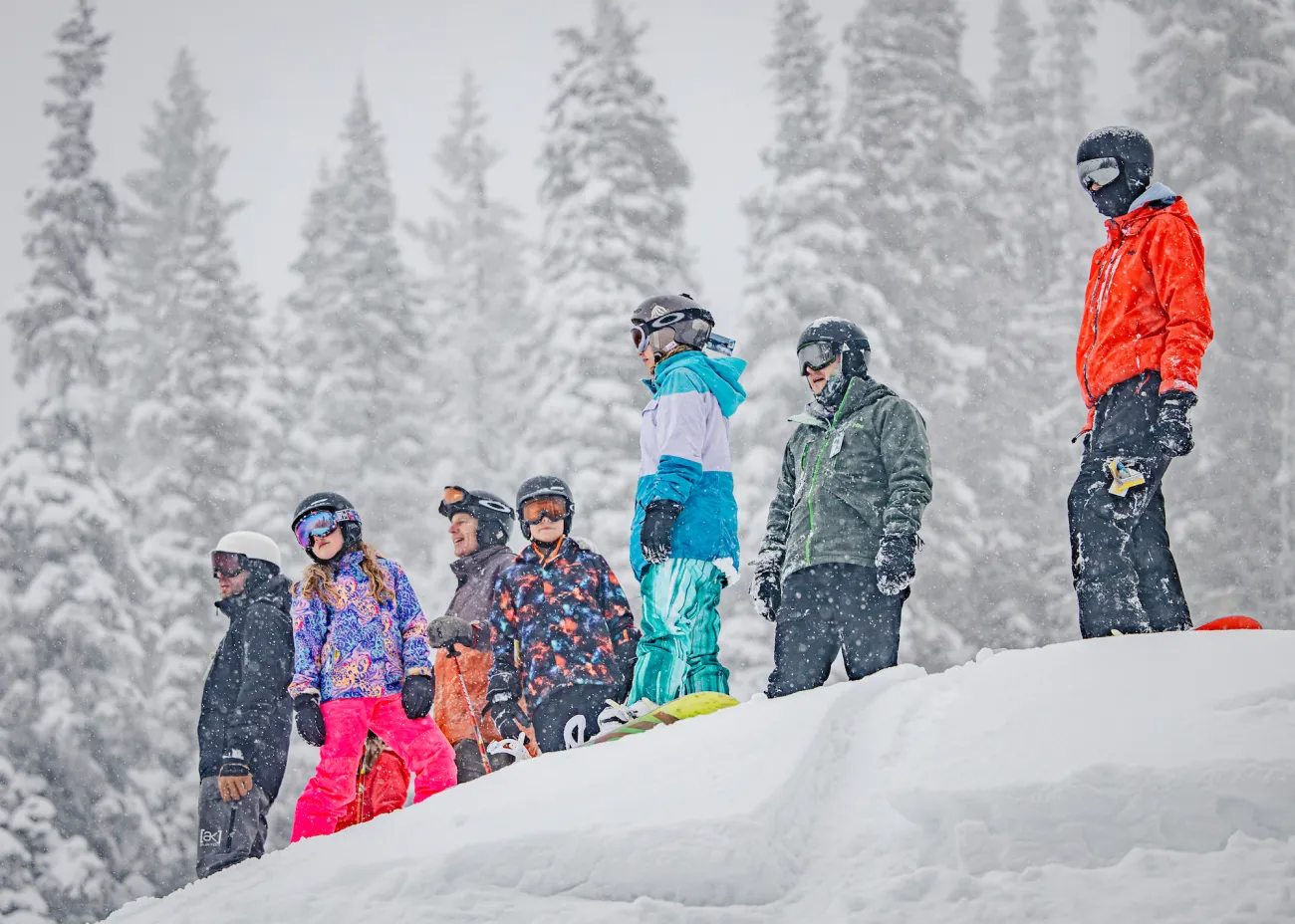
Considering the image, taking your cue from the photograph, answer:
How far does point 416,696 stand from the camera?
633 cm

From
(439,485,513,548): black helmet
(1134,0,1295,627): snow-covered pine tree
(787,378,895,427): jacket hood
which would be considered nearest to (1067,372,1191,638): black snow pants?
(787,378,895,427): jacket hood

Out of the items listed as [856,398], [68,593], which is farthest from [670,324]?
[68,593]

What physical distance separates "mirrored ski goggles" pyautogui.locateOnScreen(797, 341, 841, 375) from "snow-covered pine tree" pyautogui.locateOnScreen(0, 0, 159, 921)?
45.5 ft

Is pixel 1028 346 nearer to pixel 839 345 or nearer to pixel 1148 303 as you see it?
pixel 839 345

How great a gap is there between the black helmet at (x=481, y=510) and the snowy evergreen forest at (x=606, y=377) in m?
9.50

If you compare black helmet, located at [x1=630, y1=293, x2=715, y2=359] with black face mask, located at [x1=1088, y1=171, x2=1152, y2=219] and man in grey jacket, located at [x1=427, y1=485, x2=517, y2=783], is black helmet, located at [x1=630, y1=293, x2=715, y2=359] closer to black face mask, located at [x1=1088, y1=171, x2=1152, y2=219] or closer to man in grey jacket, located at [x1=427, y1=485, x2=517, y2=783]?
black face mask, located at [x1=1088, y1=171, x2=1152, y2=219]

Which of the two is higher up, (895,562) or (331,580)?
(331,580)

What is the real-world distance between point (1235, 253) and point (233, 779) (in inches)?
714

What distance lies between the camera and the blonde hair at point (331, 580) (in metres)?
6.52

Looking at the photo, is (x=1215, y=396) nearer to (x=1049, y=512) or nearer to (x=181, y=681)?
(x=1049, y=512)

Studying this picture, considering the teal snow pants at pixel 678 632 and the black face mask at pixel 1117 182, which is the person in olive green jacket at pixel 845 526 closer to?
the teal snow pants at pixel 678 632

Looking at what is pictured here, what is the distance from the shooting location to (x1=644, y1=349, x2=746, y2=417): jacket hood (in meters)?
6.23

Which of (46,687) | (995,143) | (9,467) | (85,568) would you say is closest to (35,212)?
(9,467)

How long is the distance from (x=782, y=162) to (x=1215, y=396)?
832 cm
